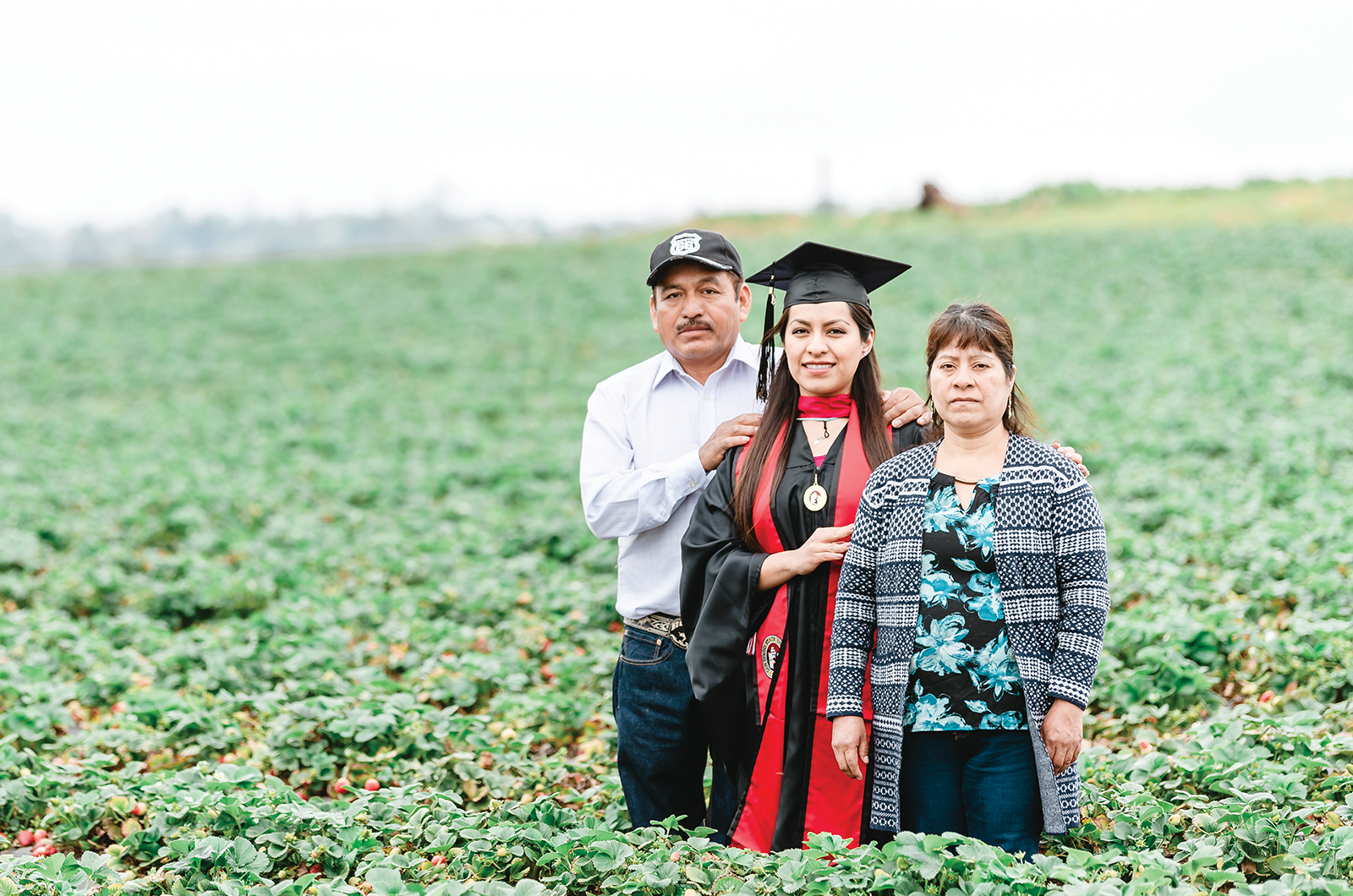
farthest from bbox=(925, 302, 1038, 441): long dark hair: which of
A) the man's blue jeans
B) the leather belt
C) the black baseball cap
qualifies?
the man's blue jeans

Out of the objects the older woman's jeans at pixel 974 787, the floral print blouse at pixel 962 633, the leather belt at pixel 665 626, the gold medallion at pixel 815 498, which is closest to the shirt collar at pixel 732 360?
the gold medallion at pixel 815 498

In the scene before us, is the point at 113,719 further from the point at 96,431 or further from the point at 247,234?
the point at 247,234

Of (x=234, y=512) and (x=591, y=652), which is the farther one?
(x=234, y=512)

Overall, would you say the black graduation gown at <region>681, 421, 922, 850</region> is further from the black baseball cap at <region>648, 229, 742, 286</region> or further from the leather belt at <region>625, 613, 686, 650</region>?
the black baseball cap at <region>648, 229, 742, 286</region>

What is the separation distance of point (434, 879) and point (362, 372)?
15.7m

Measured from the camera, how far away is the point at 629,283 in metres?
25.6

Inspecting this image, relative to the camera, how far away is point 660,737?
3.68 meters

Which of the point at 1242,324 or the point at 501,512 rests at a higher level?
the point at 1242,324

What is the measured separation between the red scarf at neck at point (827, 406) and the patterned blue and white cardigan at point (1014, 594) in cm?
28

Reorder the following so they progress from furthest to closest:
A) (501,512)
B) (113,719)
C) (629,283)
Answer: (629,283) → (501,512) → (113,719)

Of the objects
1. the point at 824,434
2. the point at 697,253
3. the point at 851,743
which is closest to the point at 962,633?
the point at 851,743

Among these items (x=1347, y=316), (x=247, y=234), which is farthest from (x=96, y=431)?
(x=247, y=234)

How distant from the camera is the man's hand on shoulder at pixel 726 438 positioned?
3420mm

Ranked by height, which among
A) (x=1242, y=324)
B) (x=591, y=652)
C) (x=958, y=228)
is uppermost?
(x=958, y=228)
